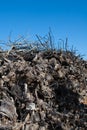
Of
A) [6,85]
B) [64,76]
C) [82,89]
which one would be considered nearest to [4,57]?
[6,85]

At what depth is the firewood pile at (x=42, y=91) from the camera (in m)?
6.79

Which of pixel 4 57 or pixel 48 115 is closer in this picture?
pixel 48 115

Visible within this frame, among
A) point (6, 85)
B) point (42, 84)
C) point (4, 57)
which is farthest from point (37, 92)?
point (4, 57)

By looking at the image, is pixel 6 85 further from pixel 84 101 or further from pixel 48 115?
pixel 84 101

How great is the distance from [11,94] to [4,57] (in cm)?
107

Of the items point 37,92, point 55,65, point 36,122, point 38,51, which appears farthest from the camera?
point 38,51

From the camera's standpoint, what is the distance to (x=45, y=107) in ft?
23.1

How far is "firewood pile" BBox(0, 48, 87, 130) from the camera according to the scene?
679 cm

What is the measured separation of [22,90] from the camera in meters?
7.15

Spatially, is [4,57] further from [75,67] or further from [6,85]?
[75,67]

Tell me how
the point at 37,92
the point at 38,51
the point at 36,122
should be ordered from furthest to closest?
1. the point at 38,51
2. the point at 37,92
3. the point at 36,122

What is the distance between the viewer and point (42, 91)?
23.8ft

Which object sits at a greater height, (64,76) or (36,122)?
(64,76)

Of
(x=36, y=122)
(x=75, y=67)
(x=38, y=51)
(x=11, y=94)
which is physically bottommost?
(x=36, y=122)
